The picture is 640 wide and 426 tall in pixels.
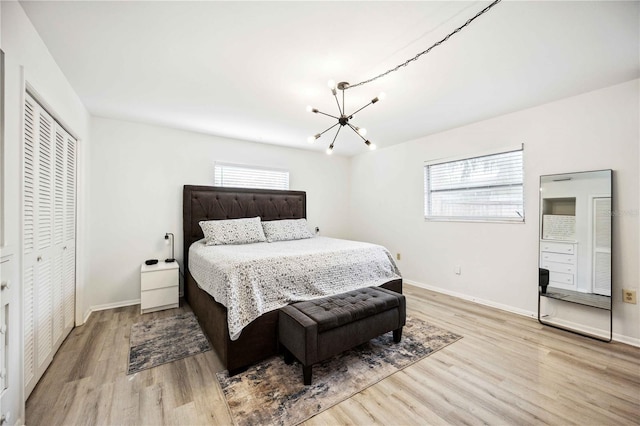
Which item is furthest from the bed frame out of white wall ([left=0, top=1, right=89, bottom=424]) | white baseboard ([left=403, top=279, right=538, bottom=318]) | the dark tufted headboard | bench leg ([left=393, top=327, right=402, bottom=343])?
white baseboard ([left=403, top=279, right=538, bottom=318])

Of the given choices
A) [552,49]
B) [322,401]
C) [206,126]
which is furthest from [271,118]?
[322,401]

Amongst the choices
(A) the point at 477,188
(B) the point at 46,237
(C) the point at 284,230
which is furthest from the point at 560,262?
(B) the point at 46,237

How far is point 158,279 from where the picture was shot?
3.07 metres

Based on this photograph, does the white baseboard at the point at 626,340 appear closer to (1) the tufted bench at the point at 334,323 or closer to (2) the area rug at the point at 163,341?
(1) the tufted bench at the point at 334,323

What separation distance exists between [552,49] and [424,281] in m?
3.07

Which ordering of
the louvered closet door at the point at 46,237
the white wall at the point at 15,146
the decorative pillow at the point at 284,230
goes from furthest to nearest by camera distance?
the decorative pillow at the point at 284,230 < the louvered closet door at the point at 46,237 < the white wall at the point at 15,146

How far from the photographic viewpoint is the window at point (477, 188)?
3.11 m

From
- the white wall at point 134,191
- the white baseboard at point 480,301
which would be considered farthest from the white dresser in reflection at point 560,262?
the white wall at point 134,191

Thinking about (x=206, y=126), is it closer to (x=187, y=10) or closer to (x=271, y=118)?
(x=271, y=118)

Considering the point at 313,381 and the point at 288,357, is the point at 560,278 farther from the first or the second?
the point at 288,357

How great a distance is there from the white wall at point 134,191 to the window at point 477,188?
10.0 feet

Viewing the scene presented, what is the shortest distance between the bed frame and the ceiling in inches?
48.6

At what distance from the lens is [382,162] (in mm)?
4672

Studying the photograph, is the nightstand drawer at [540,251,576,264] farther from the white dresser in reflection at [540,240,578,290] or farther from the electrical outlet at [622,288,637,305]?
the electrical outlet at [622,288,637,305]
